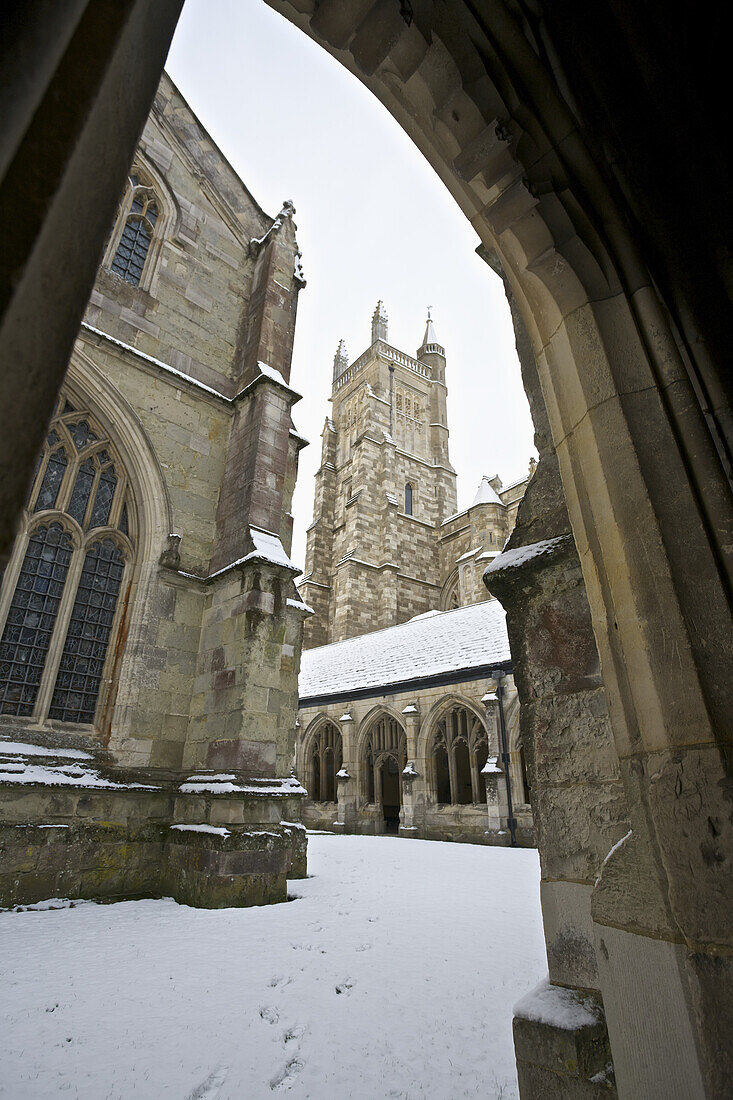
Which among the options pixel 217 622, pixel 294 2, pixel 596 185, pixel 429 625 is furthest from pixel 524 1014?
pixel 429 625

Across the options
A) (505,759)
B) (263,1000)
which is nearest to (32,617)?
(263,1000)

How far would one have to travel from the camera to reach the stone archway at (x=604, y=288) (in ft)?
2.01

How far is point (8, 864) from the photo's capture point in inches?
201

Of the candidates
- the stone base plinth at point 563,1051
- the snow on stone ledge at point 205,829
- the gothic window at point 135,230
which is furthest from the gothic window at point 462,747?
the stone base plinth at point 563,1051

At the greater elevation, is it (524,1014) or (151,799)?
(151,799)

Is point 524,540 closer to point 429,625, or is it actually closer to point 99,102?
point 99,102

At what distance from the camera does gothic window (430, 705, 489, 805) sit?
1540 cm

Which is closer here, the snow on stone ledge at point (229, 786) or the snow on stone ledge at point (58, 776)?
the snow on stone ledge at point (58, 776)

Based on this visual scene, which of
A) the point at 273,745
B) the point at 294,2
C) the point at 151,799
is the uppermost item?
the point at 294,2

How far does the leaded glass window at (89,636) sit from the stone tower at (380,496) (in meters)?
20.7

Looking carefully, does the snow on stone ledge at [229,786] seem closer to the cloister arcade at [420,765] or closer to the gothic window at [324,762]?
the cloister arcade at [420,765]

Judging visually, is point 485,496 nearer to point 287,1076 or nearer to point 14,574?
point 14,574

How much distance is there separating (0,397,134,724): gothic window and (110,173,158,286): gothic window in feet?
8.65

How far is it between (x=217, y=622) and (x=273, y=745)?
66.3 inches
